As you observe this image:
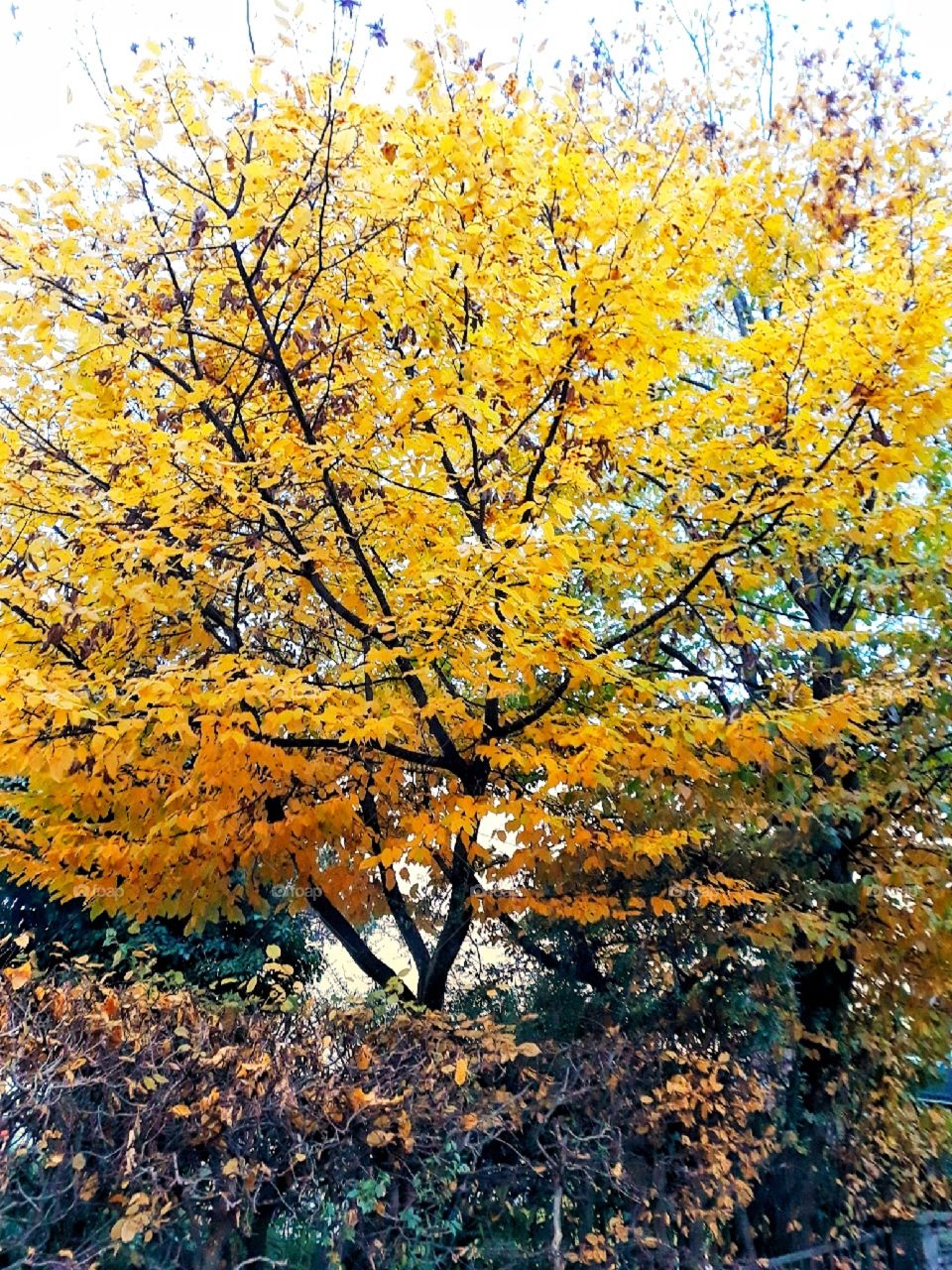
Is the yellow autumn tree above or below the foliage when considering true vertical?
above

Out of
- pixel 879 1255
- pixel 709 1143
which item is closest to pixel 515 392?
pixel 709 1143

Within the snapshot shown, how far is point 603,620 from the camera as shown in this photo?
558cm

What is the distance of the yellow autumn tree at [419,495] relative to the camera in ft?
11.0

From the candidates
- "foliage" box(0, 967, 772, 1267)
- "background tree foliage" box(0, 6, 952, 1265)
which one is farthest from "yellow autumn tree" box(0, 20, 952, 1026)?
"foliage" box(0, 967, 772, 1267)

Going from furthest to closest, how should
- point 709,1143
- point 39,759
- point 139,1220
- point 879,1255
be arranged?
1. point 879,1255
2. point 709,1143
3. point 39,759
4. point 139,1220

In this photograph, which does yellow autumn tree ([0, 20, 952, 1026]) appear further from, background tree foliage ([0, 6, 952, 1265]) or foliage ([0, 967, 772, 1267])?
foliage ([0, 967, 772, 1267])

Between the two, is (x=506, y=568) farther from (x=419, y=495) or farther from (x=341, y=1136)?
(x=341, y=1136)

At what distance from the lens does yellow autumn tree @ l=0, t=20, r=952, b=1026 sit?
335 cm

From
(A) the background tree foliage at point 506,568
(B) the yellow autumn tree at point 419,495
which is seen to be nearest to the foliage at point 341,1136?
(A) the background tree foliage at point 506,568

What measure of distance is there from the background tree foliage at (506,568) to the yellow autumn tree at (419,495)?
0.10 feet

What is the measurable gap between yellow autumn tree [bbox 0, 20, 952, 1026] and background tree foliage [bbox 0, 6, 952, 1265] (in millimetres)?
30

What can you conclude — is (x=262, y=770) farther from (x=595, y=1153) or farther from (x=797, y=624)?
(x=797, y=624)

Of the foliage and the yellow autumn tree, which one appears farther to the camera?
the yellow autumn tree

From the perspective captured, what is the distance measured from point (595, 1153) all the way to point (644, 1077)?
0.51m
